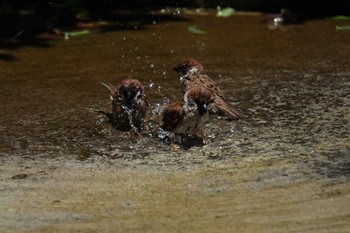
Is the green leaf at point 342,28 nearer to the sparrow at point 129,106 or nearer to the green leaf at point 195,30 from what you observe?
the green leaf at point 195,30

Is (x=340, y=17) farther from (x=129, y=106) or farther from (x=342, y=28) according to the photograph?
(x=129, y=106)

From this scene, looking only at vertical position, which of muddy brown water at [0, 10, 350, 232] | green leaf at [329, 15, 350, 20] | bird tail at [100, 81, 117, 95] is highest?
green leaf at [329, 15, 350, 20]

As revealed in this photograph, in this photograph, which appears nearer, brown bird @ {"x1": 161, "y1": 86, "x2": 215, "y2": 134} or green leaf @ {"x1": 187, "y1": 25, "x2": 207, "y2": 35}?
brown bird @ {"x1": 161, "y1": 86, "x2": 215, "y2": 134}

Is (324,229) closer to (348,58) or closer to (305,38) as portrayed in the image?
(348,58)

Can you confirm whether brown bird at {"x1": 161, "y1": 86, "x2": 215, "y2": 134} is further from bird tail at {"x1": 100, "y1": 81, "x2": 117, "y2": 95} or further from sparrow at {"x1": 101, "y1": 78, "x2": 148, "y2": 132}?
bird tail at {"x1": 100, "y1": 81, "x2": 117, "y2": 95}

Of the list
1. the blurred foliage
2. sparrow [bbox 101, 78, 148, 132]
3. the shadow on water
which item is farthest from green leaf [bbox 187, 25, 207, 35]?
sparrow [bbox 101, 78, 148, 132]

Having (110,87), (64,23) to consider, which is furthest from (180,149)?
(64,23)

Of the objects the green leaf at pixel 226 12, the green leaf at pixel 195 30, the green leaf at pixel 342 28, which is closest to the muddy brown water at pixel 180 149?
the green leaf at pixel 195 30
